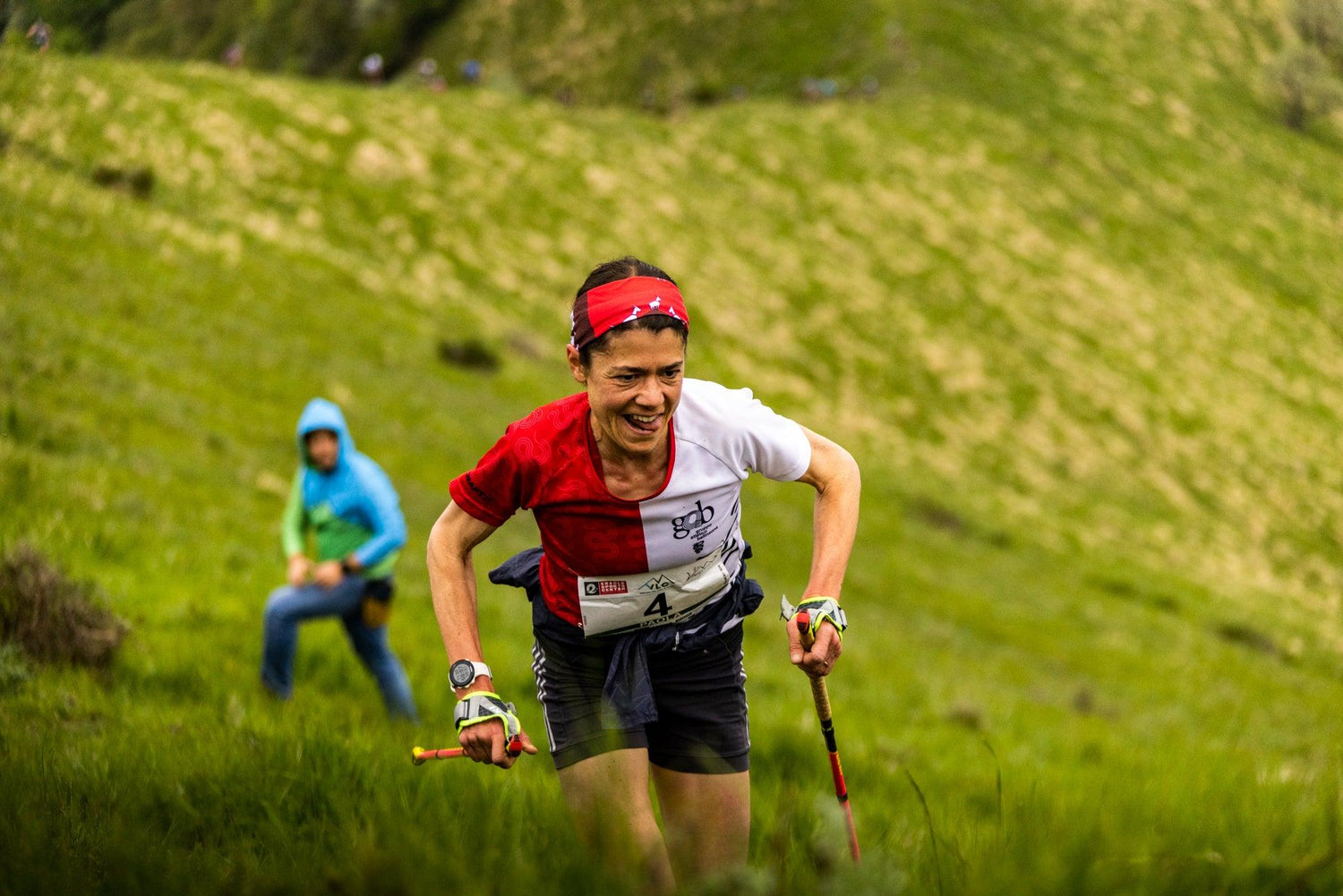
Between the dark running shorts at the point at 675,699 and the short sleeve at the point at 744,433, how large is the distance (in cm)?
72

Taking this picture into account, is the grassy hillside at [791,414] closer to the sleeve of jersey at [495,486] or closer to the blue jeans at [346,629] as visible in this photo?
the blue jeans at [346,629]

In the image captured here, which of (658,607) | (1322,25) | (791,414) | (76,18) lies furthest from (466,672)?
(1322,25)

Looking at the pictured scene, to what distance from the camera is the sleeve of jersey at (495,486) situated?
412 centimetres

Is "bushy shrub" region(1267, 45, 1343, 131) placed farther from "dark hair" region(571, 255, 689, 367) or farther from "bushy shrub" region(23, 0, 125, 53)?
Result: "dark hair" region(571, 255, 689, 367)

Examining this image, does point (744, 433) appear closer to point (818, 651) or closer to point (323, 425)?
point (818, 651)

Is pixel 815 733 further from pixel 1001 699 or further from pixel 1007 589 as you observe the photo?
pixel 1007 589

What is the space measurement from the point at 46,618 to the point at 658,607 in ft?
14.7

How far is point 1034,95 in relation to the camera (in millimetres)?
59000

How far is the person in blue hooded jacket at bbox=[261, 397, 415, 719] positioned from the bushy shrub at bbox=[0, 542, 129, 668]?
1.00 meters

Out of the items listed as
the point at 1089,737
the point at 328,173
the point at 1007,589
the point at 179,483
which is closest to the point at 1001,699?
the point at 1089,737

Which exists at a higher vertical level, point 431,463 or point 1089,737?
point 431,463

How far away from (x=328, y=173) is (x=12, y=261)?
2147 cm

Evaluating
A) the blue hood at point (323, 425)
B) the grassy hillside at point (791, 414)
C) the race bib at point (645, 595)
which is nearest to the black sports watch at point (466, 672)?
the grassy hillside at point (791, 414)

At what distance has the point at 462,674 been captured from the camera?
13.0 feet
